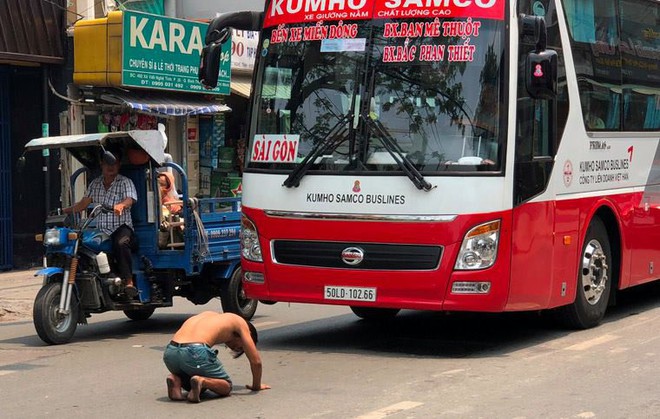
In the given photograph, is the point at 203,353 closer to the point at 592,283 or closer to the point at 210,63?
the point at 210,63

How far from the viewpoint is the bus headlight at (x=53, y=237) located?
10.2 meters

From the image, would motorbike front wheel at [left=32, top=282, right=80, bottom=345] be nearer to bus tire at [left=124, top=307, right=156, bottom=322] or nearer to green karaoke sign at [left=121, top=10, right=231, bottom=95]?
bus tire at [left=124, top=307, right=156, bottom=322]

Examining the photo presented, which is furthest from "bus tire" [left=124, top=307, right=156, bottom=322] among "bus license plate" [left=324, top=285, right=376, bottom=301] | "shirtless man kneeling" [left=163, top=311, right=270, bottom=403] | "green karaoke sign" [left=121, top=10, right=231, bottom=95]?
"green karaoke sign" [left=121, top=10, right=231, bottom=95]

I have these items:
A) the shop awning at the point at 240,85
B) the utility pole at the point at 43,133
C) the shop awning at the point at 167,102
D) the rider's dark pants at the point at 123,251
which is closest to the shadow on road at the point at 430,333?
the rider's dark pants at the point at 123,251

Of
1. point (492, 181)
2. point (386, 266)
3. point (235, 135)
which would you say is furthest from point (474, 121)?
point (235, 135)

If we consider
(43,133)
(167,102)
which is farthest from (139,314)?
(167,102)

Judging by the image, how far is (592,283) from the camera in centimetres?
1044

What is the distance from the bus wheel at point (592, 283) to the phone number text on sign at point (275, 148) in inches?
117

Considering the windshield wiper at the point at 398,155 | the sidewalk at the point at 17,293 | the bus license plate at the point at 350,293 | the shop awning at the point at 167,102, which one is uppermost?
the shop awning at the point at 167,102

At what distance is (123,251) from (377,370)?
3.28 metres

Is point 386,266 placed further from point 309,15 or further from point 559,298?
point 309,15

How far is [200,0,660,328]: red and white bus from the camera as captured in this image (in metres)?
8.88

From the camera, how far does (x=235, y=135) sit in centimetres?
2042

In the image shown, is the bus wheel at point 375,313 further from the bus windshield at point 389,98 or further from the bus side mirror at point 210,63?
the bus side mirror at point 210,63
